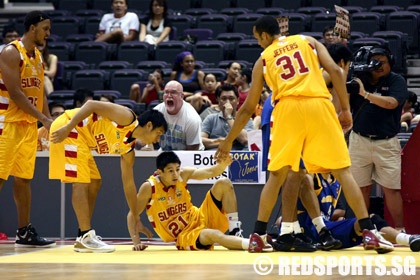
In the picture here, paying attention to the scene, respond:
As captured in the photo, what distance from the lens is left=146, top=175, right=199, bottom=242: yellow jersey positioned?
739 centimetres

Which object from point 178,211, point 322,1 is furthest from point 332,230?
point 322,1

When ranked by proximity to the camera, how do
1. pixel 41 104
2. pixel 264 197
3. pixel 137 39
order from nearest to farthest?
pixel 264 197 → pixel 41 104 → pixel 137 39

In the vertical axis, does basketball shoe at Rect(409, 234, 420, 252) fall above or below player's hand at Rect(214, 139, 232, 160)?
below

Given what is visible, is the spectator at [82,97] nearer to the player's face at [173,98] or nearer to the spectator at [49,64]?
the player's face at [173,98]

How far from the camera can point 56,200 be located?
31.4 feet

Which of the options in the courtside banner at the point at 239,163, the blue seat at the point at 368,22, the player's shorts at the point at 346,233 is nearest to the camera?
the player's shorts at the point at 346,233

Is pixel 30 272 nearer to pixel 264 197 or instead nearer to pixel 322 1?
pixel 264 197

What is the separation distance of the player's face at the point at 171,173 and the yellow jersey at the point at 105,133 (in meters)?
0.34

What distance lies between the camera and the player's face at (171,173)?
286 inches

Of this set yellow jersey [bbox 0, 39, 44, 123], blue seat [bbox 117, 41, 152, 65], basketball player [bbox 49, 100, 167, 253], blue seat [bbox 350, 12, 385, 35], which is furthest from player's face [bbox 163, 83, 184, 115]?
blue seat [bbox 350, 12, 385, 35]

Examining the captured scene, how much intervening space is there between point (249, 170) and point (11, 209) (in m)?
2.70

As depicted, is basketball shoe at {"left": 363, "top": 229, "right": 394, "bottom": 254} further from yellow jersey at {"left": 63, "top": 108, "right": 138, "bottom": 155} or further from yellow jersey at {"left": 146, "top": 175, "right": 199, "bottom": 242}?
yellow jersey at {"left": 63, "top": 108, "right": 138, "bottom": 155}

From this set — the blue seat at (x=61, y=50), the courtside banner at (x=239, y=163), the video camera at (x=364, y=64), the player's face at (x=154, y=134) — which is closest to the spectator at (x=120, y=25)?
the blue seat at (x=61, y=50)

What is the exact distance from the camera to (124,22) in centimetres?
1395
